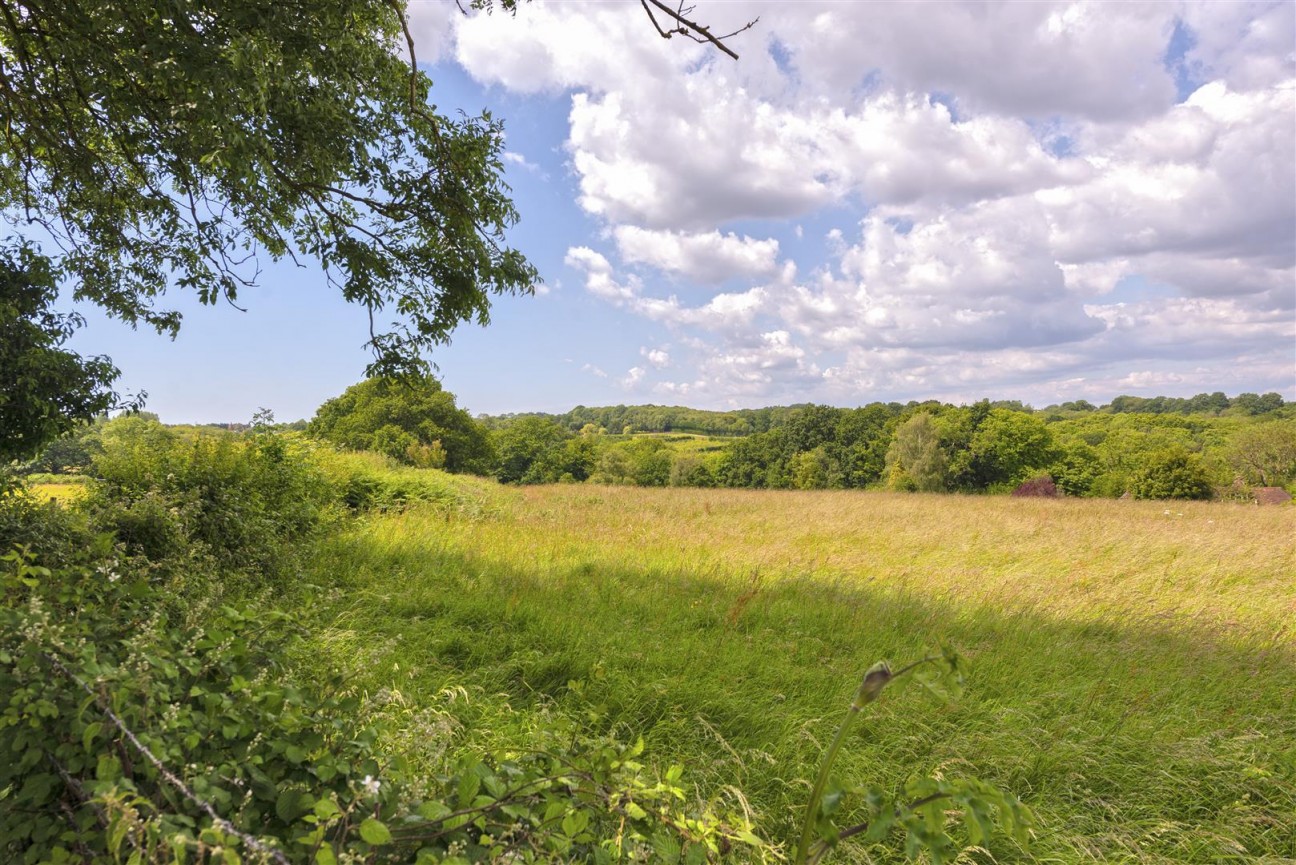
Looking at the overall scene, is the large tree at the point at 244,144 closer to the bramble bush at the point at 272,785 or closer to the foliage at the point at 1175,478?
the bramble bush at the point at 272,785

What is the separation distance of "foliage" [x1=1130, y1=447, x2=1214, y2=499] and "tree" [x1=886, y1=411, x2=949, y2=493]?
13252 mm

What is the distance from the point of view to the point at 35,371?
5.89 m

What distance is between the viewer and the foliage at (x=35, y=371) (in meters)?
5.77

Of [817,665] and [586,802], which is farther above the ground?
[586,802]

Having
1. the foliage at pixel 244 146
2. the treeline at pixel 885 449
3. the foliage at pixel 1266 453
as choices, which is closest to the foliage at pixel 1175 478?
the treeline at pixel 885 449

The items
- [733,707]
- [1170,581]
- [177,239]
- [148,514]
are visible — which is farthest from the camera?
[1170,581]

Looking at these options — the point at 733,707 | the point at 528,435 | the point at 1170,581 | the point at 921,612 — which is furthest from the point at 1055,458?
the point at 733,707

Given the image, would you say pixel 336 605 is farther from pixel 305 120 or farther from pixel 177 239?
pixel 177 239

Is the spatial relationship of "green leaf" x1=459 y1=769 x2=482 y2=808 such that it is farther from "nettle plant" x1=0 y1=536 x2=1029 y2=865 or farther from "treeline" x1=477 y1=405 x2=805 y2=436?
"treeline" x1=477 y1=405 x2=805 y2=436

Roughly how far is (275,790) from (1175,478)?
41.2 metres

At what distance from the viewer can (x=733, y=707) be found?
371 cm

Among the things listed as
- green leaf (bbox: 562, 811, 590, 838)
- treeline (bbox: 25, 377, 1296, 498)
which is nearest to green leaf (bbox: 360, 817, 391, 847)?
green leaf (bbox: 562, 811, 590, 838)

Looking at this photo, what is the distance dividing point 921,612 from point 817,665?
6.62 feet

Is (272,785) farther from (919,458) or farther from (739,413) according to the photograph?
(739,413)
